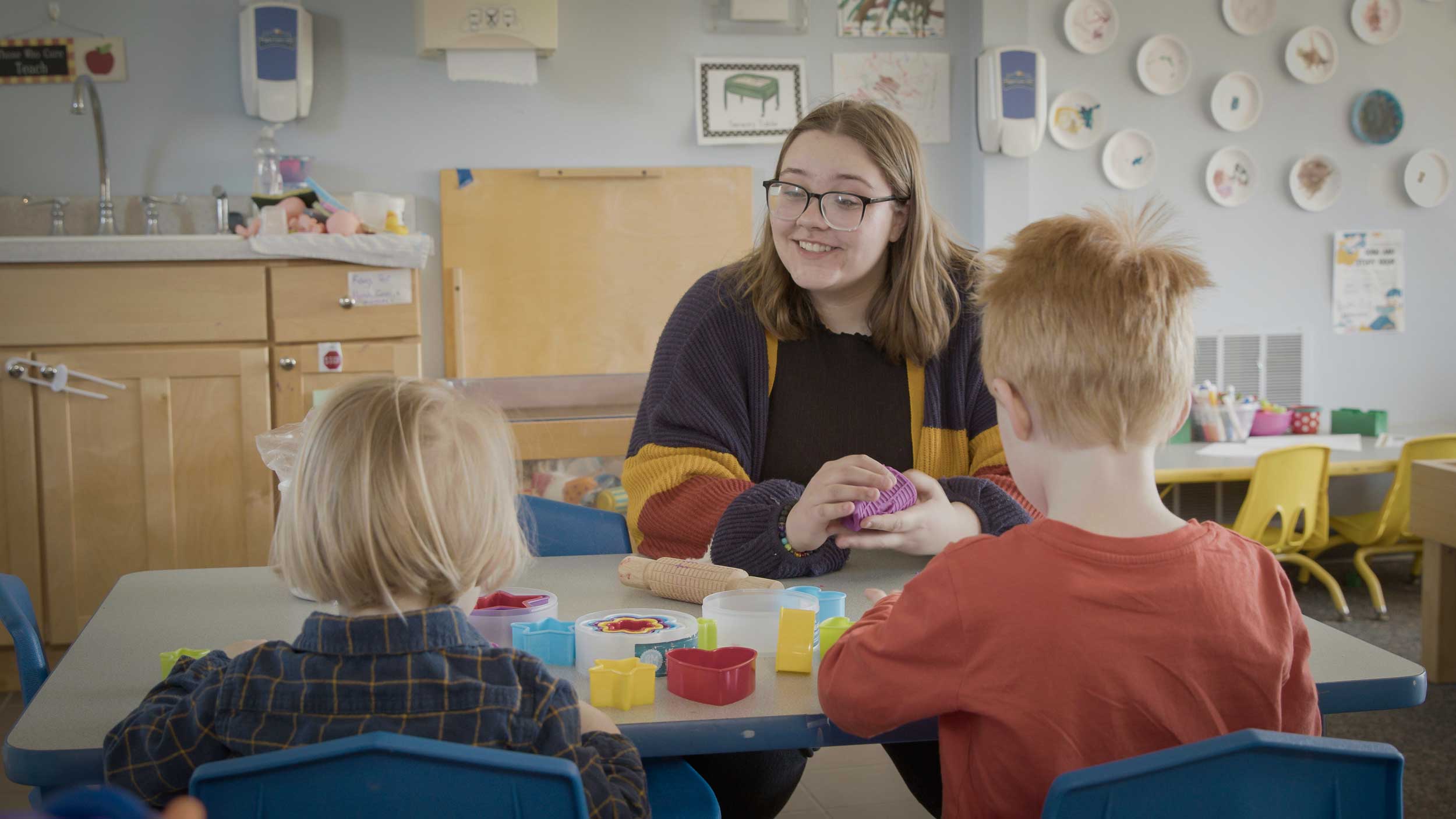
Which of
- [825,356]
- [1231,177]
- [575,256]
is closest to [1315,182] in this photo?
[1231,177]

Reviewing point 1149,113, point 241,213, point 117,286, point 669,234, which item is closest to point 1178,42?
point 1149,113

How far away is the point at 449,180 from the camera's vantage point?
3.69 metres

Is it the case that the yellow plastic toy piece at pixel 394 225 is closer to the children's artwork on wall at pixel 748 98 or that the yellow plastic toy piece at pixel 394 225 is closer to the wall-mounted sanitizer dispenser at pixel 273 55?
the wall-mounted sanitizer dispenser at pixel 273 55

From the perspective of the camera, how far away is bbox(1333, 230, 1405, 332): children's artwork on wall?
4176 mm

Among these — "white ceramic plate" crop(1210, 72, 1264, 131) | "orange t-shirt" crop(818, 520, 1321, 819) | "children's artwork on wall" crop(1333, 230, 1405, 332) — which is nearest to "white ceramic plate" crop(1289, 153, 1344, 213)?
"children's artwork on wall" crop(1333, 230, 1405, 332)

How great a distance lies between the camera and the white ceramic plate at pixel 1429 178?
4.18 metres

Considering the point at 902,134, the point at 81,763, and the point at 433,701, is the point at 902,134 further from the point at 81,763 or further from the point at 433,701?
the point at 81,763

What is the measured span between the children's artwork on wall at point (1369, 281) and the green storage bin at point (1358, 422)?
33 centimetres

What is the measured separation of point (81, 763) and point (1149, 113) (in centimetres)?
389

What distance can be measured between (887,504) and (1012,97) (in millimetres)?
2837

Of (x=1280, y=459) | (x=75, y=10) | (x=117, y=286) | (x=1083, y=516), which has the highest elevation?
(x=75, y=10)

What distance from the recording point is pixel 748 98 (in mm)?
3857

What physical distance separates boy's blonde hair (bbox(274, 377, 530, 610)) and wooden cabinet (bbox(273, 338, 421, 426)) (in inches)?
83.8

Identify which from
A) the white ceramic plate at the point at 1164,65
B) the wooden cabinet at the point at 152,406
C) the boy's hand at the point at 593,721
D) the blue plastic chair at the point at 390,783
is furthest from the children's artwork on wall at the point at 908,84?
the blue plastic chair at the point at 390,783
